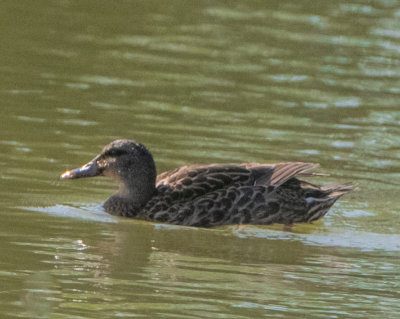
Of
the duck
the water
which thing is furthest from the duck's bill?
the water

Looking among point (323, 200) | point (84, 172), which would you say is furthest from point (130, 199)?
point (323, 200)

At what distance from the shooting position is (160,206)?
11.1m

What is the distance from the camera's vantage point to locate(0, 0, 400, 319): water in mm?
8633

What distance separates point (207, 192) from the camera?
11.2 metres

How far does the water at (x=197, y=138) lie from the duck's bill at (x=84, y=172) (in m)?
0.28

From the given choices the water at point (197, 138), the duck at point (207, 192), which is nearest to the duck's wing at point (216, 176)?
the duck at point (207, 192)

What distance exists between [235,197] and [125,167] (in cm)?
109

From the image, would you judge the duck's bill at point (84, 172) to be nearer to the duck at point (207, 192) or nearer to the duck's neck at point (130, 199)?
the duck at point (207, 192)

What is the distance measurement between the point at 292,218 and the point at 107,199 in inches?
70.4

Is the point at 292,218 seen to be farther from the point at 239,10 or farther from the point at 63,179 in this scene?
the point at 239,10

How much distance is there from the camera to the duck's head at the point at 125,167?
1129 cm

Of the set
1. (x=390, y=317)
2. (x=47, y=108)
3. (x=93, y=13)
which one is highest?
(x=93, y=13)

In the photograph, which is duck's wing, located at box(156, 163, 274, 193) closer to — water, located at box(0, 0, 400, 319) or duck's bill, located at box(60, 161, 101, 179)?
water, located at box(0, 0, 400, 319)

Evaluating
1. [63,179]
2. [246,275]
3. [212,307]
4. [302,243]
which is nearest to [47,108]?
[63,179]
